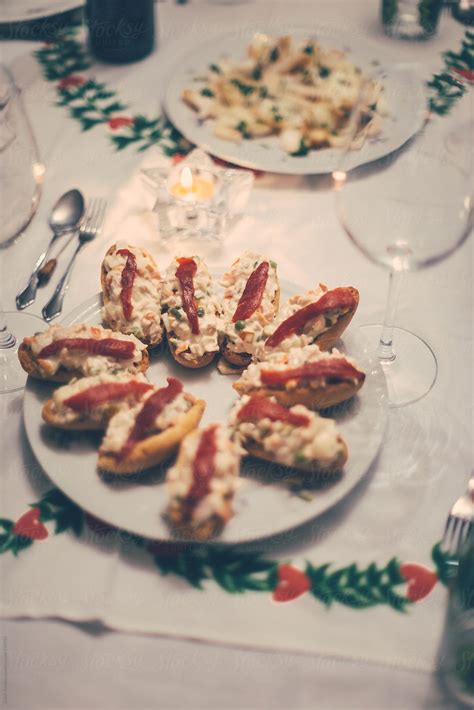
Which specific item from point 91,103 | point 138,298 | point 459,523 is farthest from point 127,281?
point 91,103

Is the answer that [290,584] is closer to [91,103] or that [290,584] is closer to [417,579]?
[417,579]

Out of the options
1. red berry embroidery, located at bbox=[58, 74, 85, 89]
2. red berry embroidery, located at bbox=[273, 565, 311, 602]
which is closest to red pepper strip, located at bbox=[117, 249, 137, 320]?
red berry embroidery, located at bbox=[273, 565, 311, 602]

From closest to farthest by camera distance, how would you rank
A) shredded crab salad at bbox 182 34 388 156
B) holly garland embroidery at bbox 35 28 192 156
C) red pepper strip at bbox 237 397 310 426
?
red pepper strip at bbox 237 397 310 426, shredded crab salad at bbox 182 34 388 156, holly garland embroidery at bbox 35 28 192 156

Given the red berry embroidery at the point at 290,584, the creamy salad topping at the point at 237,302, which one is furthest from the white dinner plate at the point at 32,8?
the red berry embroidery at the point at 290,584

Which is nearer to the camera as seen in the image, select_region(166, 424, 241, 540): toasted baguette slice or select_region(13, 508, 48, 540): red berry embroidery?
select_region(166, 424, 241, 540): toasted baguette slice

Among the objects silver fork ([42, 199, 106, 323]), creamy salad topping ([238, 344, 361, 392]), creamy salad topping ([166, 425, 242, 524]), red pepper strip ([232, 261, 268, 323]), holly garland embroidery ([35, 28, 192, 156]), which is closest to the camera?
creamy salad topping ([166, 425, 242, 524])

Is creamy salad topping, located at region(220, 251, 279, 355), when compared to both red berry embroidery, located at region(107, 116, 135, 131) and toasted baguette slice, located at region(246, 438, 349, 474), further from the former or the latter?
red berry embroidery, located at region(107, 116, 135, 131)
